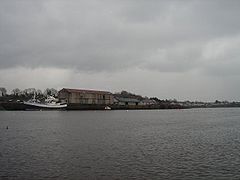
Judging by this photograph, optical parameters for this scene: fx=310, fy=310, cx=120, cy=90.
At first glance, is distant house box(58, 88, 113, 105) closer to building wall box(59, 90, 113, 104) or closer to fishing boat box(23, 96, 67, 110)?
building wall box(59, 90, 113, 104)

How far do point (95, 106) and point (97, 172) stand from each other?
112059 millimetres

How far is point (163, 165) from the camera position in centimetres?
1717

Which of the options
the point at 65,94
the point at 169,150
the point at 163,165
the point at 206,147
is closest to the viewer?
the point at 163,165

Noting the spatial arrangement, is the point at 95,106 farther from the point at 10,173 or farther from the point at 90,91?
the point at 10,173

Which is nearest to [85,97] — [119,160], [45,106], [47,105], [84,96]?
[84,96]

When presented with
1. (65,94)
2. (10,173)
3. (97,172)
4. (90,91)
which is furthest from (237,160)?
(90,91)

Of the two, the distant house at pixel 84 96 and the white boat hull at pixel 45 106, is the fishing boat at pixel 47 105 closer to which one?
the white boat hull at pixel 45 106

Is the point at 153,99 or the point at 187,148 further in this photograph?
the point at 153,99

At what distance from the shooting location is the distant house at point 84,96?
122062 millimetres

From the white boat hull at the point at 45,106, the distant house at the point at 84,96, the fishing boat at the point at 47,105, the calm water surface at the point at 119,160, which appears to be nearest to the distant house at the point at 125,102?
the distant house at the point at 84,96

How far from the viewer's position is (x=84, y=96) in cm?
12825

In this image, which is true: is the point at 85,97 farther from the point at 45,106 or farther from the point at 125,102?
the point at 125,102

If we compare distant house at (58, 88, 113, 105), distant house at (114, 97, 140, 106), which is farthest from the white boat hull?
distant house at (114, 97, 140, 106)

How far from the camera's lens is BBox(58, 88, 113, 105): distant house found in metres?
122
